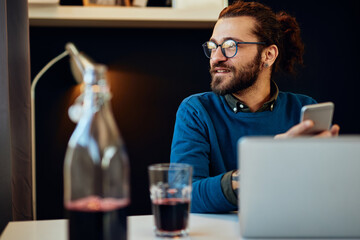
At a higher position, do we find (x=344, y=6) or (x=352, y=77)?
(x=344, y=6)

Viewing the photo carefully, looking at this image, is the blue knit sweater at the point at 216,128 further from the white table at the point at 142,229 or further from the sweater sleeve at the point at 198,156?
the white table at the point at 142,229

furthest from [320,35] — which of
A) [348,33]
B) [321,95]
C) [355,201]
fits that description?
[355,201]

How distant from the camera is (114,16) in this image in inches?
90.2

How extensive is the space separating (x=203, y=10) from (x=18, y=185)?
1244 millimetres

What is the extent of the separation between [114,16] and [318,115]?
1473 mm

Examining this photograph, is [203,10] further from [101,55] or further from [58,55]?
[58,55]

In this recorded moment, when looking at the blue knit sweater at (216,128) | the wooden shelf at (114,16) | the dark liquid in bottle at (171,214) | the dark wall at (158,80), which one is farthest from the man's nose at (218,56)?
the dark liquid in bottle at (171,214)

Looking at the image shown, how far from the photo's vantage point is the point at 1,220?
1783 millimetres

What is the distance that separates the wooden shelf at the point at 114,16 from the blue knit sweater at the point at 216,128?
2.33ft

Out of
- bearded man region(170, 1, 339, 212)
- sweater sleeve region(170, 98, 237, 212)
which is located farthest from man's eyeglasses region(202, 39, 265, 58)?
sweater sleeve region(170, 98, 237, 212)

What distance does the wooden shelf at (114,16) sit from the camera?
2.25 meters

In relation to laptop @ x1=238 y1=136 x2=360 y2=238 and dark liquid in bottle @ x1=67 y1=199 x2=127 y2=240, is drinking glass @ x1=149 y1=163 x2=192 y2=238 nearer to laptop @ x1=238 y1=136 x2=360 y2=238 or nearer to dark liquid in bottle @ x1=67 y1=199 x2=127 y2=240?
laptop @ x1=238 y1=136 x2=360 y2=238

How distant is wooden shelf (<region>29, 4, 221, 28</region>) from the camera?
2.25 metres

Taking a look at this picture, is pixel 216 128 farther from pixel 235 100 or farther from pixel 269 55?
pixel 269 55
